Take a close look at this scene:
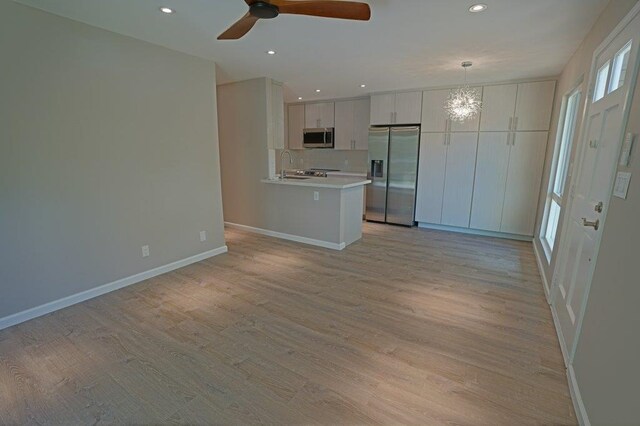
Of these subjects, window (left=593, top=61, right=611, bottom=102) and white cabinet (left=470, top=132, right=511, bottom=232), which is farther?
white cabinet (left=470, top=132, right=511, bottom=232)

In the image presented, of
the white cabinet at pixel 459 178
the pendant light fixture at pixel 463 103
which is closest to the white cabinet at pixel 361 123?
the pendant light fixture at pixel 463 103

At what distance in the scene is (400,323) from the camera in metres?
2.50

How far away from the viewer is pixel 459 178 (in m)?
5.09

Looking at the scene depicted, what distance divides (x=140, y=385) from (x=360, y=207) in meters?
3.60

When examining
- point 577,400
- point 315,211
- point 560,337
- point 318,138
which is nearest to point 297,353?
point 577,400

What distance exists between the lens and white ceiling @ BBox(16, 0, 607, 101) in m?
2.30

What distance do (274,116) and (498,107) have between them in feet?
11.4

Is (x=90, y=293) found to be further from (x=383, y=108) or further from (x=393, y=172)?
(x=383, y=108)

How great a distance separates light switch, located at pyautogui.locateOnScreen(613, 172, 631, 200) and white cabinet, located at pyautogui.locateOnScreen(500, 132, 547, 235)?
11.2 feet

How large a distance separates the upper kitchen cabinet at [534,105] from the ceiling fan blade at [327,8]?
3.65m

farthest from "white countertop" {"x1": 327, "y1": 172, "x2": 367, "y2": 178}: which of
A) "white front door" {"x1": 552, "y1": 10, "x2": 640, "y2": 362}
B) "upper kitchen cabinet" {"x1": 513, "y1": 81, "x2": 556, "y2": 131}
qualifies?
"white front door" {"x1": 552, "y1": 10, "x2": 640, "y2": 362}

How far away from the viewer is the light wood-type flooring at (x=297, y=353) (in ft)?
5.47

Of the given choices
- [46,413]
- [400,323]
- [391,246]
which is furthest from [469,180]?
[46,413]

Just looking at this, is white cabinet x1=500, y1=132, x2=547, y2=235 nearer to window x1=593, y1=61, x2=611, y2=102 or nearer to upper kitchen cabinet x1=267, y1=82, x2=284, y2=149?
window x1=593, y1=61, x2=611, y2=102
